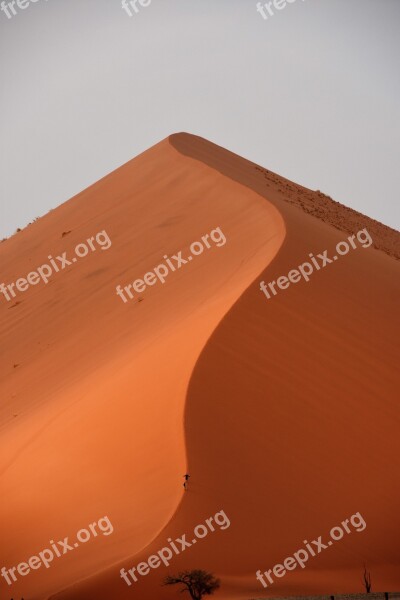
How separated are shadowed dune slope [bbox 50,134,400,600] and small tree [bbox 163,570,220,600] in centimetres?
18

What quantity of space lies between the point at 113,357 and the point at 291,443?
3.74m

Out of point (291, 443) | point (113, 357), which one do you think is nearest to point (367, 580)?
point (291, 443)

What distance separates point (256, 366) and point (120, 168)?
15.4 m

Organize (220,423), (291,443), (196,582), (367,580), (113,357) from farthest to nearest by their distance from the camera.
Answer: (113,357), (291,443), (220,423), (367,580), (196,582)

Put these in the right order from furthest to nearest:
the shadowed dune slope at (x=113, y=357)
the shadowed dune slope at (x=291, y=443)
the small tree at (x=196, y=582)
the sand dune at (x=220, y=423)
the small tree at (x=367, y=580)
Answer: the shadowed dune slope at (x=113, y=357) < the sand dune at (x=220, y=423) < the shadowed dune slope at (x=291, y=443) < the small tree at (x=367, y=580) < the small tree at (x=196, y=582)

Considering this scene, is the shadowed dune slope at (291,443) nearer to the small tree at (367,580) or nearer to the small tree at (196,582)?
the small tree at (367,580)

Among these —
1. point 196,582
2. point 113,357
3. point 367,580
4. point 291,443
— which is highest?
point 113,357

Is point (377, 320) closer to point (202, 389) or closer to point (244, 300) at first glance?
point (244, 300)

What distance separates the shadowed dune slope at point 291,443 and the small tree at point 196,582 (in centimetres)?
18

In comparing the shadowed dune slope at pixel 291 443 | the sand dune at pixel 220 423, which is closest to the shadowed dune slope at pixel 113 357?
the sand dune at pixel 220 423

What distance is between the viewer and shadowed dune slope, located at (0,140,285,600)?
1021 centimetres

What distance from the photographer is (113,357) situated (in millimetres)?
14039

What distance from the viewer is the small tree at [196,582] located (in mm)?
8766

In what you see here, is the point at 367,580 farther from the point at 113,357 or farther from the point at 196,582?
the point at 113,357
